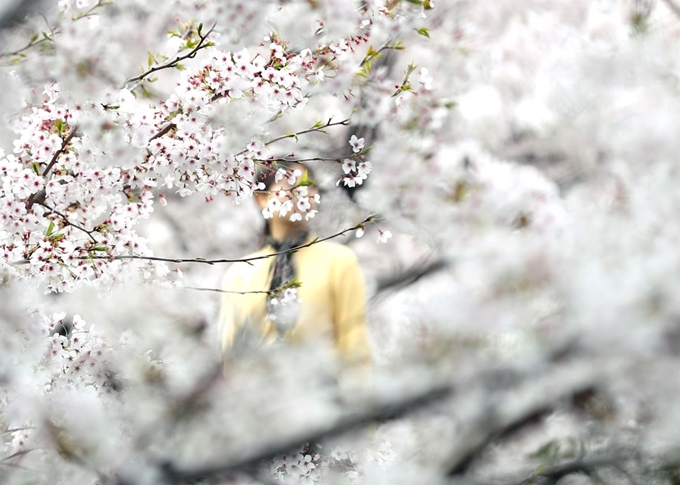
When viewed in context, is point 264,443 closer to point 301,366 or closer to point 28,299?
point 301,366

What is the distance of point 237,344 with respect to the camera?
67cm

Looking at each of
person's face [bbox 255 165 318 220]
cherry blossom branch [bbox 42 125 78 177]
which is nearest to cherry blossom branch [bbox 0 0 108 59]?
cherry blossom branch [bbox 42 125 78 177]

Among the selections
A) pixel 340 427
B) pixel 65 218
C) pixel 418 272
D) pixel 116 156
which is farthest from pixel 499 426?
pixel 65 218

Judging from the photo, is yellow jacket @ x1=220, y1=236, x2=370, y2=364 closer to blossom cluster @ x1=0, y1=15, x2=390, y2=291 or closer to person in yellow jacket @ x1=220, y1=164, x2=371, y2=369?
person in yellow jacket @ x1=220, y1=164, x2=371, y2=369

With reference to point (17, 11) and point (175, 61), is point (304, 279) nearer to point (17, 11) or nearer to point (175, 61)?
point (175, 61)

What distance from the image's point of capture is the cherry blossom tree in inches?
22.6

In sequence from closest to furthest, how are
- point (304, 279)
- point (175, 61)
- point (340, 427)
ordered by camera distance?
point (340, 427) < point (175, 61) < point (304, 279)

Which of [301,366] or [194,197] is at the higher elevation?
[194,197]

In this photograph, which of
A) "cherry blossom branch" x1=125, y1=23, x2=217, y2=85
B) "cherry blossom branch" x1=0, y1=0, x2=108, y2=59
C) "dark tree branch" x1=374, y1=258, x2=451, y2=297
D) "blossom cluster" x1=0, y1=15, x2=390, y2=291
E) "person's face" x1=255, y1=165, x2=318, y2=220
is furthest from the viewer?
"person's face" x1=255, y1=165, x2=318, y2=220

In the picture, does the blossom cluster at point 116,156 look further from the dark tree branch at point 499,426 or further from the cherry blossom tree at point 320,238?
the dark tree branch at point 499,426

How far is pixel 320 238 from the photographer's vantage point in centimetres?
202

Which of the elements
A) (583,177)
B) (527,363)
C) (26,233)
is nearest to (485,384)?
(527,363)

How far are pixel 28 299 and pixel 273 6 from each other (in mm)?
992

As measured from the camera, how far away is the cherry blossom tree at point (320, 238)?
574 millimetres
